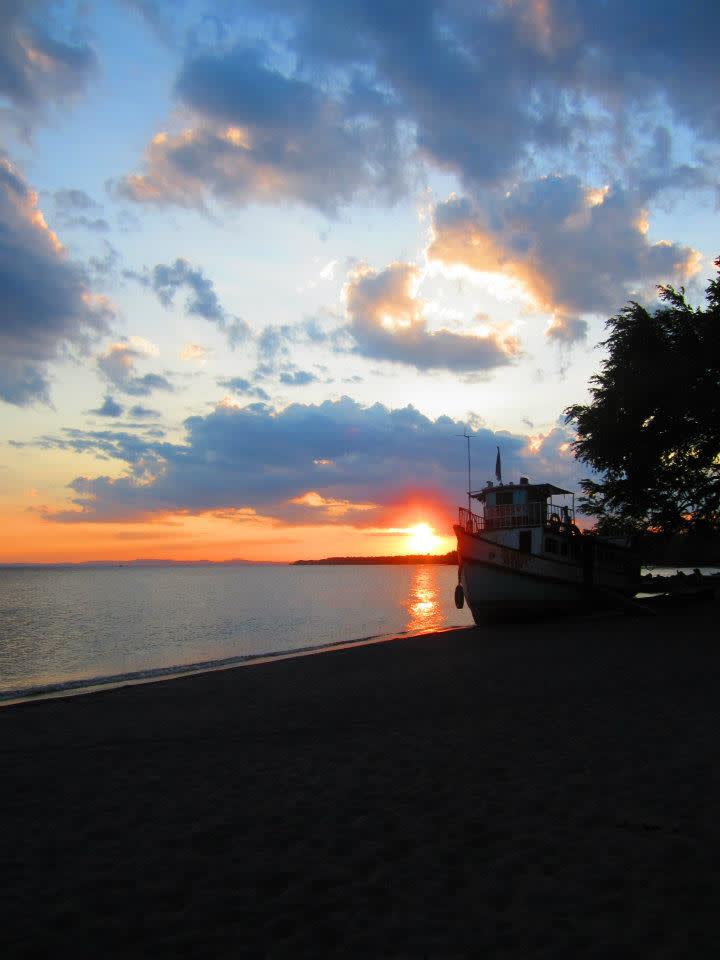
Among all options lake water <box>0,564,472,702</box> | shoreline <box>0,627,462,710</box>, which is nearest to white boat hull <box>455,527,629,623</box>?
lake water <box>0,564,472,702</box>

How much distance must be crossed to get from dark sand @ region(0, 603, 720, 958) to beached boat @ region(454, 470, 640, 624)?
16263mm

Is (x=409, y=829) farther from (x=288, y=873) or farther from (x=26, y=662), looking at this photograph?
(x=26, y=662)

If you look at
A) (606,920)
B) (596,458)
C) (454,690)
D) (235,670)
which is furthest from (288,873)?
(596,458)

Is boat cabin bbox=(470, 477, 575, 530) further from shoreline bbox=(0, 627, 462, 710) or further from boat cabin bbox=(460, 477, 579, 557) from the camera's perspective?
shoreline bbox=(0, 627, 462, 710)

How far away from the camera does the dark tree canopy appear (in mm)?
29219

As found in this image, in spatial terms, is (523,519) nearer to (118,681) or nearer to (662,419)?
(662,419)

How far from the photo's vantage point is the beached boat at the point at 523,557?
95.6 ft

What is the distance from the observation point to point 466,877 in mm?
4867

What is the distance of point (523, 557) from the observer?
2939cm

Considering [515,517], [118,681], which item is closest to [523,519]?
[515,517]

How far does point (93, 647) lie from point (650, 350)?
99.4ft

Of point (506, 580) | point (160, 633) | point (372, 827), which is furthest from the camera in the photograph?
point (160, 633)

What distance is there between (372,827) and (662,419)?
29.0 m

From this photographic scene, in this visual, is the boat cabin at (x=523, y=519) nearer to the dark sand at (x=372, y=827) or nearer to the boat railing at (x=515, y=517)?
the boat railing at (x=515, y=517)
